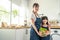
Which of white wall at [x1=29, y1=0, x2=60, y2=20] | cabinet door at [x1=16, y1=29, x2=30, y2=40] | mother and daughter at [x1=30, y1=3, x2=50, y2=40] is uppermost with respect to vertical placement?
white wall at [x1=29, y1=0, x2=60, y2=20]

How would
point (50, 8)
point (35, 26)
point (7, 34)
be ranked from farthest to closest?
point (50, 8), point (7, 34), point (35, 26)

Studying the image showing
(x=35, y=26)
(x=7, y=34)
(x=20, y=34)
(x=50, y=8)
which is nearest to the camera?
(x=35, y=26)

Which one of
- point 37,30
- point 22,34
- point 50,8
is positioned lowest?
point 22,34

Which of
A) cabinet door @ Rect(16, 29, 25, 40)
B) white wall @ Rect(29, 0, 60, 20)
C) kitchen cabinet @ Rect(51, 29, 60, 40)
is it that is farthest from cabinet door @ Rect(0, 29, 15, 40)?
white wall @ Rect(29, 0, 60, 20)

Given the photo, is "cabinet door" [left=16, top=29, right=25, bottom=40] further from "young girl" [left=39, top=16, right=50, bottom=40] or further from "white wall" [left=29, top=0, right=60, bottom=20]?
"white wall" [left=29, top=0, right=60, bottom=20]

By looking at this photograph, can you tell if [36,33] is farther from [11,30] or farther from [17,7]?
[17,7]

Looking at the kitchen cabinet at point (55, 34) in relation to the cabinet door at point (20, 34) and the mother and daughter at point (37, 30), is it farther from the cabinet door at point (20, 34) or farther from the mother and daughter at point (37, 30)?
the mother and daughter at point (37, 30)

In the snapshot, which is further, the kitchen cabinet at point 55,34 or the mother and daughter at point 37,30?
the kitchen cabinet at point 55,34

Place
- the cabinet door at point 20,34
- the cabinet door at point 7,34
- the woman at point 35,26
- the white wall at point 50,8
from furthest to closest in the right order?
the white wall at point 50,8
the cabinet door at point 20,34
the cabinet door at point 7,34
the woman at point 35,26

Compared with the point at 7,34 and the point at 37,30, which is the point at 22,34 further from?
the point at 37,30

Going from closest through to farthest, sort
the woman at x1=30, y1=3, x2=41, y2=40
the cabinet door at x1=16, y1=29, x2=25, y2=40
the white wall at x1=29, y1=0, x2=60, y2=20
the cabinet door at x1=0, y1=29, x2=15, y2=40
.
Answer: the woman at x1=30, y1=3, x2=41, y2=40
the cabinet door at x1=0, y1=29, x2=15, y2=40
the cabinet door at x1=16, y1=29, x2=25, y2=40
the white wall at x1=29, y1=0, x2=60, y2=20

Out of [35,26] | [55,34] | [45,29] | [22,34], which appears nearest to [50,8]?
[55,34]

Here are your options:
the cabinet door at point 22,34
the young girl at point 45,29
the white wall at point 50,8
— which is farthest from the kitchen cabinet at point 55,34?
the white wall at point 50,8

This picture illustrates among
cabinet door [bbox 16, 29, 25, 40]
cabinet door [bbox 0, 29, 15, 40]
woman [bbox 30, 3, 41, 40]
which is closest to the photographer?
woman [bbox 30, 3, 41, 40]
